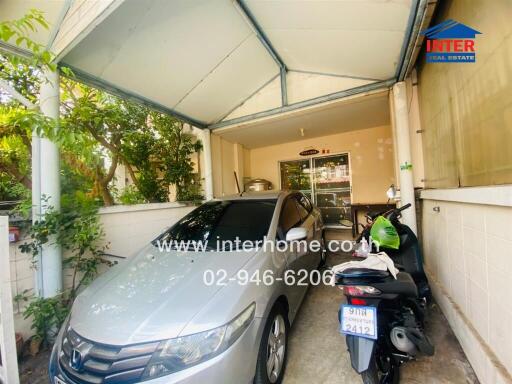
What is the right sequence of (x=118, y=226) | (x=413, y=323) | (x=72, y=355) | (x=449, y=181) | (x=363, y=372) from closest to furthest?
(x=72, y=355)
(x=363, y=372)
(x=413, y=323)
(x=449, y=181)
(x=118, y=226)

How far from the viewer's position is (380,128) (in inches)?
218

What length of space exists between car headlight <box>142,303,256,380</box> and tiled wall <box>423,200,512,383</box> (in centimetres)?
167

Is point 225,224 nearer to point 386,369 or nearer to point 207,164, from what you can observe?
point 386,369

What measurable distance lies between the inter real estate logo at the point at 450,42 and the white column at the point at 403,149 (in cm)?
71

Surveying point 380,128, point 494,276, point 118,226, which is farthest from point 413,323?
point 380,128

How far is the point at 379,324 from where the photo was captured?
1.51 metres

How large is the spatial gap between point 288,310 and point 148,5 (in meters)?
3.31

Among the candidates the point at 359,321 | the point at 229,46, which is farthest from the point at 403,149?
the point at 229,46

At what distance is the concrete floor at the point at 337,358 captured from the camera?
1.73 metres

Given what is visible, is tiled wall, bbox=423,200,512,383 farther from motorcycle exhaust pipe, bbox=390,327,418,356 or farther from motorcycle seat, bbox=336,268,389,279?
motorcycle seat, bbox=336,268,389,279

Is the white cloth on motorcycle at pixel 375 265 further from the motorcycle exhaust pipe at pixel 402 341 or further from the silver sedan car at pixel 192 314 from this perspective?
the silver sedan car at pixel 192 314

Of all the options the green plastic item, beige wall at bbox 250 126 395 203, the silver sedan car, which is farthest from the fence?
beige wall at bbox 250 126 395 203

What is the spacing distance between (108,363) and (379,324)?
5.41ft

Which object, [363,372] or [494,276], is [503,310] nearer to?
[494,276]
